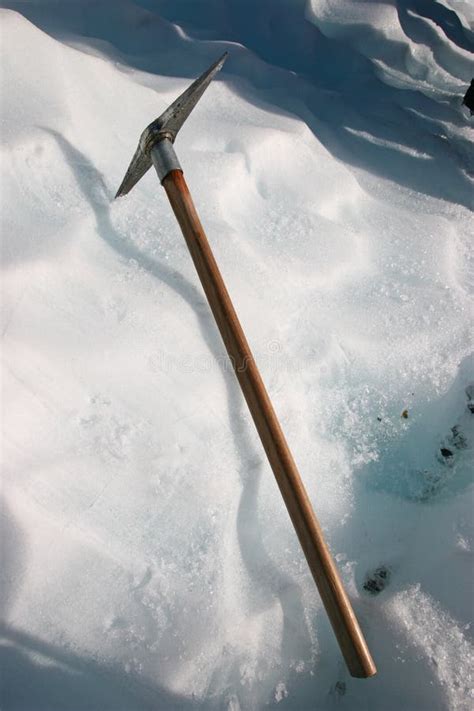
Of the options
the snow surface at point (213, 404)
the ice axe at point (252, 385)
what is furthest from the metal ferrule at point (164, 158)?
the snow surface at point (213, 404)

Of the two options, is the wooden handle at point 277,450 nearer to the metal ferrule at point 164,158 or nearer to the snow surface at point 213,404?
the metal ferrule at point 164,158

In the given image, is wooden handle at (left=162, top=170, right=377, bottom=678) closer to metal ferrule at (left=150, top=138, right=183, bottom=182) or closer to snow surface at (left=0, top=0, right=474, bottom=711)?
metal ferrule at (left=150, top=138, right=183, bottom=182)

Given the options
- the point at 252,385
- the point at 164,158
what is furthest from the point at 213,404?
the point at 164,158

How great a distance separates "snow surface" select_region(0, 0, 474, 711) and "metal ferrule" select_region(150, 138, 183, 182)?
19cm

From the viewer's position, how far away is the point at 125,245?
4.84 ft

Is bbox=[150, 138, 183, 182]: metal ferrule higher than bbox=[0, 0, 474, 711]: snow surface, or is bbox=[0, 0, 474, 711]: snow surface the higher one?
bbox=[150, 138, 183, 182]: metal ferrule

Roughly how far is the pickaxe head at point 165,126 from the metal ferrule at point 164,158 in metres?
0.01

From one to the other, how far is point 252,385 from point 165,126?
2.32ft

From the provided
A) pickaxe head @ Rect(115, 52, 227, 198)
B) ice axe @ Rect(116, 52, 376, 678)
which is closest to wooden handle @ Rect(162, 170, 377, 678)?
ice axe @ Rect(116, 52, 376, 678)

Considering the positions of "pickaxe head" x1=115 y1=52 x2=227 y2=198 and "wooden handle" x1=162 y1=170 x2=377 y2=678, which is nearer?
"wooden handle" x1=162 y1=170 x2=377 y2=678

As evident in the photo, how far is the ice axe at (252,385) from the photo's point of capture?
1.09 m

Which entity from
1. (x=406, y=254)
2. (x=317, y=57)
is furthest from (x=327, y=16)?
(x=406, y=254)

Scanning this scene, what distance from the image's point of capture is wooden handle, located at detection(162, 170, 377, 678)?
42.6 inches

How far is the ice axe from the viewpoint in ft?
3.58
